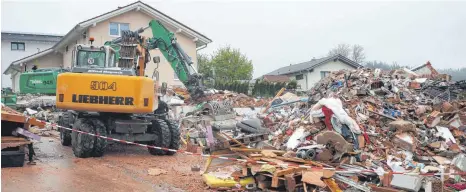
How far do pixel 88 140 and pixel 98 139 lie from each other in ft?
0.74

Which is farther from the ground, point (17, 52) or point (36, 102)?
point (17, 52)

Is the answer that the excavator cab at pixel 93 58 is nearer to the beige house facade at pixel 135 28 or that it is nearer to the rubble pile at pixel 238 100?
the rubble pile at pixel 238 100

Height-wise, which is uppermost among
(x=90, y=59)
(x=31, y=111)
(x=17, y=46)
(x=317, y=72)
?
(x=17, y=46)

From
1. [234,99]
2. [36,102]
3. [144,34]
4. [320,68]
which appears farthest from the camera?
[320,68]

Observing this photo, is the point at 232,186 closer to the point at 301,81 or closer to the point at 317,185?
the point at 317,185

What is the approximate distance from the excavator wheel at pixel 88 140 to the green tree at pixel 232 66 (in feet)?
127

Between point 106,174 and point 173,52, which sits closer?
point 106,174

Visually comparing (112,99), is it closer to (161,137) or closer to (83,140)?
(83,140)

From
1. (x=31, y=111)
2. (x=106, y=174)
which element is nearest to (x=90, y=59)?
(x=106, y=174)

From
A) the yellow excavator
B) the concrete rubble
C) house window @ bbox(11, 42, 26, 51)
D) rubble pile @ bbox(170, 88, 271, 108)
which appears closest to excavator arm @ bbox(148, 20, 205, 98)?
the concrete rubble

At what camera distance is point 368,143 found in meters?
9.88

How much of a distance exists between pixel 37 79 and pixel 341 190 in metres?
16.5

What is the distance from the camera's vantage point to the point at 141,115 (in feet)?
37.7

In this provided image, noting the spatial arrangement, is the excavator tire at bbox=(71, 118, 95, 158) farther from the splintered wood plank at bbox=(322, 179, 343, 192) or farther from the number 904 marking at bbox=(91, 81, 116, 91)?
the splintered wood plank at bbox=(322, 179, 343, 192)
